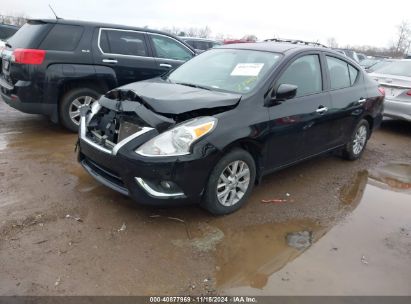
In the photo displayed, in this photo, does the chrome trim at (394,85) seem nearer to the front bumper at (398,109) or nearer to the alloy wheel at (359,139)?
the front bumper at (398,109)

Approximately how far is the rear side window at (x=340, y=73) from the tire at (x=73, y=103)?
365 centimetres

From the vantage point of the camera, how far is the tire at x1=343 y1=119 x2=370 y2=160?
5.74 m

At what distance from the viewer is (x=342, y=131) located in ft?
17.4

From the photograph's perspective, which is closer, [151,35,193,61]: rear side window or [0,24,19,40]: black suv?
[151,35,193,61]: rear side window

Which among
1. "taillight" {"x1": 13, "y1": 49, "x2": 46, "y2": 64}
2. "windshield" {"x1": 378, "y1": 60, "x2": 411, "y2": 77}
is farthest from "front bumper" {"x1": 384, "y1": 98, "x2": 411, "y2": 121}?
"taillight" {"x1": 13, "y1": 49, "x2": 46, "y2": 64}

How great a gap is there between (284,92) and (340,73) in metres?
1.78

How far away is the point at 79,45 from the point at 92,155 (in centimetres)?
300

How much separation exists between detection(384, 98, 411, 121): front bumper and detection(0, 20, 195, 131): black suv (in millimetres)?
4814

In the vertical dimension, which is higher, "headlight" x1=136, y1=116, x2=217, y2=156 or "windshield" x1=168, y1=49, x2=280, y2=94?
"windshield" x1=168, y1=49, x2=280, y2=94

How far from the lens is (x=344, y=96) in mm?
5164

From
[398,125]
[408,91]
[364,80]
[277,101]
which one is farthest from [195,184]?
[398,125]

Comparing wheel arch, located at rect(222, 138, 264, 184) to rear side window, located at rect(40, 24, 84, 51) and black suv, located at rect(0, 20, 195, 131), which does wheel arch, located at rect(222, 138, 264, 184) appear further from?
rear side window, located at rect(40, 24, 84, 51)

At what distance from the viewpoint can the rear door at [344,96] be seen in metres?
5.00

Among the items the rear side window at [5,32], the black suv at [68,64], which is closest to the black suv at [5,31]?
the rear side window at [5,32]
